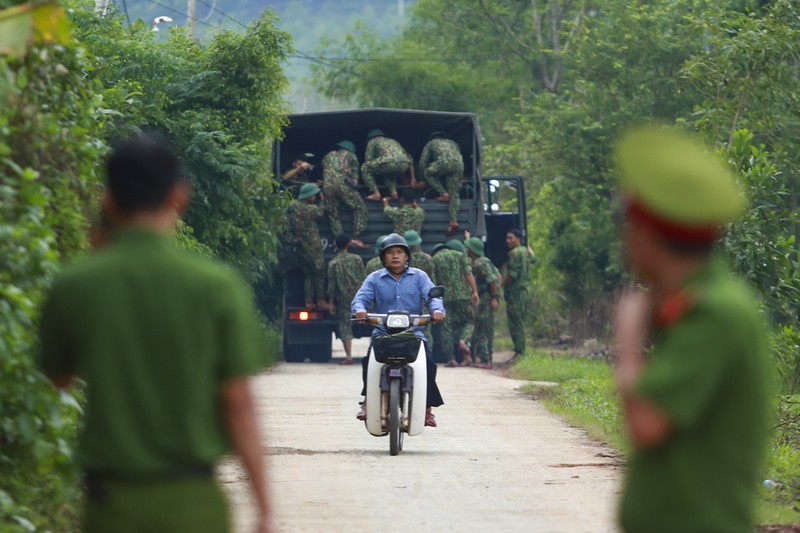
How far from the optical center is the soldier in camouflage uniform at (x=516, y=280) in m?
25.1

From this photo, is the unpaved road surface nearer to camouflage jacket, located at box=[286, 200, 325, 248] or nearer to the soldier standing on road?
the soldier standing on road

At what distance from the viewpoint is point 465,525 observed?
8.73 meters

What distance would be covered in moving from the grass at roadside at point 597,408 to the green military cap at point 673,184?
187 inches

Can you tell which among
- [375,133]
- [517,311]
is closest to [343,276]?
[375,133]

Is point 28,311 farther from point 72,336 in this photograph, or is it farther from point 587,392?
point 587,392

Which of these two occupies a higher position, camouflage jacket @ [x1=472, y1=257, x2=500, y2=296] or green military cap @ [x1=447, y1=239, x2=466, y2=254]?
green military cap @ [x1=447, y1=239, x2=466, y2=254]

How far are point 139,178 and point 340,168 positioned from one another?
18910 millimetres

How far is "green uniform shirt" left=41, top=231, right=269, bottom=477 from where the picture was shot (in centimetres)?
405

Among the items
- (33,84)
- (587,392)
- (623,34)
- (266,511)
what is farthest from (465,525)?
(623,34)

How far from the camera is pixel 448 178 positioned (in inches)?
925

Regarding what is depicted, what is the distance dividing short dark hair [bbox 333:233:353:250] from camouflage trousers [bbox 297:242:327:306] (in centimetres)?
26

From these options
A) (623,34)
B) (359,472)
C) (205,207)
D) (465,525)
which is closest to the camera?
(465,525)

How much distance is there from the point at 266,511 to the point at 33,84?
356 centimetres

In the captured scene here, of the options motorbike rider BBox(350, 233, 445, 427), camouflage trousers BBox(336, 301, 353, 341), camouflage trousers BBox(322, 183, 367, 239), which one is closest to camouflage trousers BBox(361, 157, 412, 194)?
camouflage trousers BBox(322, 183, 367, 239)
